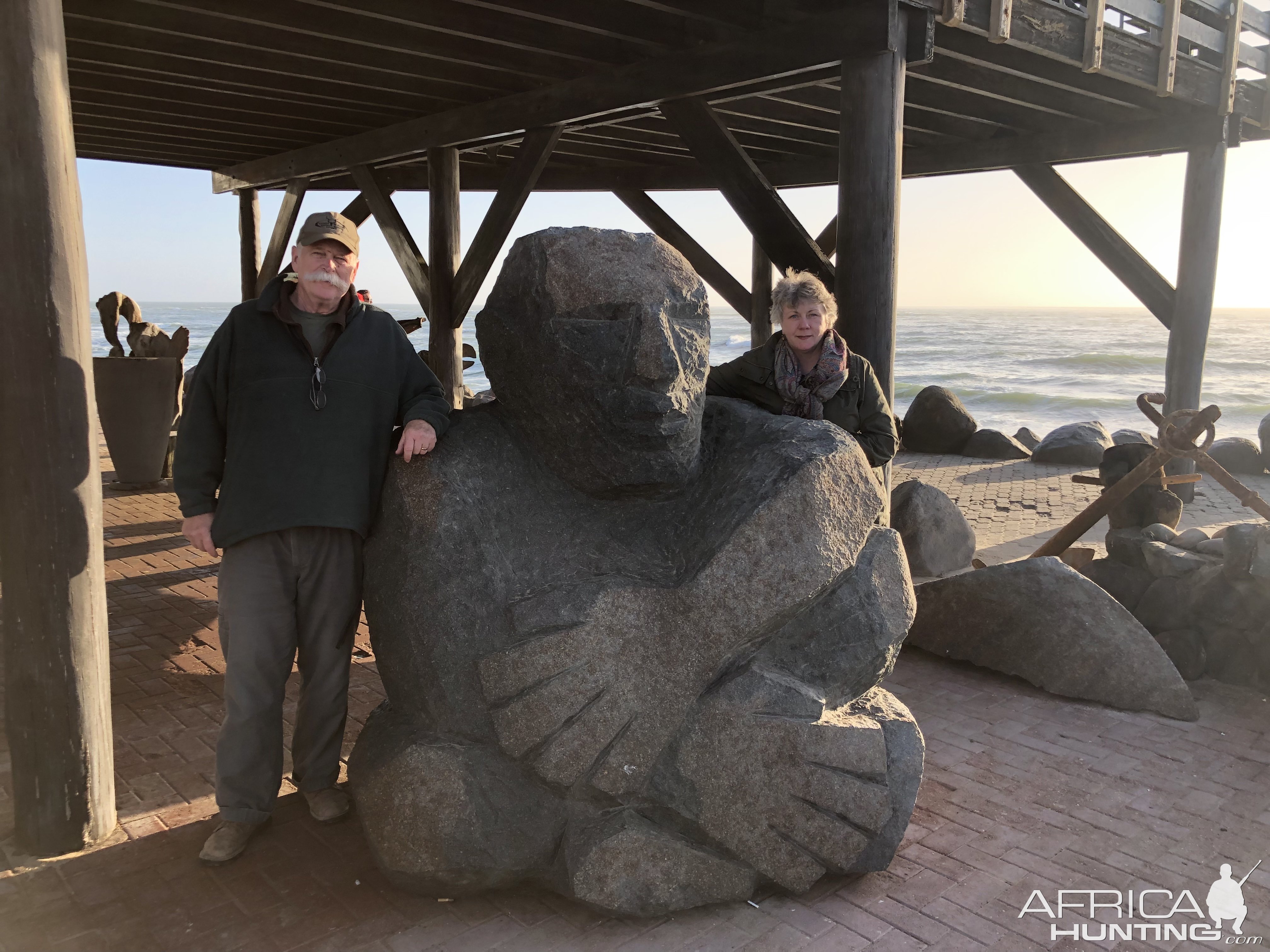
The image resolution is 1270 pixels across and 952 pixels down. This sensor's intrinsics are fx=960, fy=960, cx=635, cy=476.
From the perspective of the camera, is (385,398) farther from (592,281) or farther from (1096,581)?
(1096,581)

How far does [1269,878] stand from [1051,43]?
4.68 metres

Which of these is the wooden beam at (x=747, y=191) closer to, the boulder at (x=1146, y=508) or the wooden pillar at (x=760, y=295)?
the boulder at (x=1146, y=508)

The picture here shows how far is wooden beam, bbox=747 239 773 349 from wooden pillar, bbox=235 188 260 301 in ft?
16.1

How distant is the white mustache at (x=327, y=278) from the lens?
9.59 ft

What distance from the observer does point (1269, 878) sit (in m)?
3.01

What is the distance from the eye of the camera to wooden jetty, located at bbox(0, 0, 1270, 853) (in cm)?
292

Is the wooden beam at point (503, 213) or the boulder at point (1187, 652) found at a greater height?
the wooden beam at point (503, 213)

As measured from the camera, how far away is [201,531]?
2.91m

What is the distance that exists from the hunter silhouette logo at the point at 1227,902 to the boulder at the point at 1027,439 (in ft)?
37.9

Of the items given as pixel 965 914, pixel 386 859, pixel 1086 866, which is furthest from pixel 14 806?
pixel 1086 866

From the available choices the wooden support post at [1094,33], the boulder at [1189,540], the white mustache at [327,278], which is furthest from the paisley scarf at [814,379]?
the wooden support post at [1094,33]

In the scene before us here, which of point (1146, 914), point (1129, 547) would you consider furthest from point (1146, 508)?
point (1146, 914)

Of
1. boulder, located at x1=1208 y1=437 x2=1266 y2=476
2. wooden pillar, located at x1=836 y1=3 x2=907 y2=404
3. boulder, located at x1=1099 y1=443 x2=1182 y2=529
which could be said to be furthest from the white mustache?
boulder, located at x1=1208 y1=437 x2=1266 y2=476

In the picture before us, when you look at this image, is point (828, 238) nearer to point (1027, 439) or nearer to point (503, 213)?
point (503, 213)
